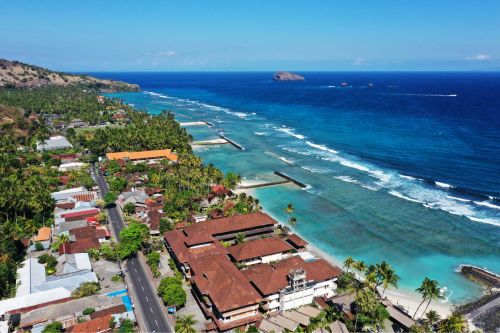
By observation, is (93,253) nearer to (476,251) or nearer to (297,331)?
(297,331)

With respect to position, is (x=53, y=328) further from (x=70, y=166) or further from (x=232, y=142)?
(x=232, y=142)

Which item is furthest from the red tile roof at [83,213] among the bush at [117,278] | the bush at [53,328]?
Answer: the bush at [53,328]

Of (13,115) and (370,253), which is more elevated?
(13,115)

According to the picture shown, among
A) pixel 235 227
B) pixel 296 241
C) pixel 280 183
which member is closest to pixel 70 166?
pixel 280 183

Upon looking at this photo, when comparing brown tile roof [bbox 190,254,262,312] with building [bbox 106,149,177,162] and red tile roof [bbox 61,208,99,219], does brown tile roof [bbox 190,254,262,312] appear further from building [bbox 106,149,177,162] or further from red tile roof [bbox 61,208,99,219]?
building [bbox 106,149,177,162]

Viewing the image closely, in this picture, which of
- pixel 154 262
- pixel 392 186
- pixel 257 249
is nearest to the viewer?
pixel 154 262

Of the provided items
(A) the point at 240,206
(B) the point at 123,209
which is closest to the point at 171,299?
(A) the point at 240,206

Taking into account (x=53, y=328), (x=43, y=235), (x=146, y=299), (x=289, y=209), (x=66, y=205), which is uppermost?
(x=289, y=209)
